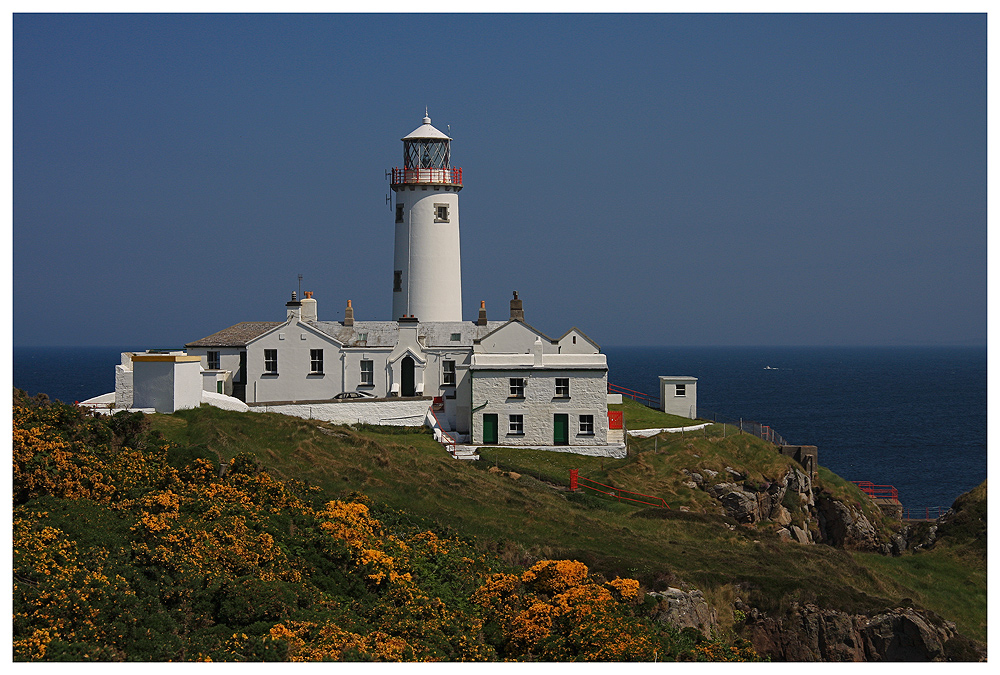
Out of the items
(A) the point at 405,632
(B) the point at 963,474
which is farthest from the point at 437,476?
(B) the point at 963,474

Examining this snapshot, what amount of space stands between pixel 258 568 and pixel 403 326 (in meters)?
30.1

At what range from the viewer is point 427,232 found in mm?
54344

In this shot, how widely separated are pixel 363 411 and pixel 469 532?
20190mm

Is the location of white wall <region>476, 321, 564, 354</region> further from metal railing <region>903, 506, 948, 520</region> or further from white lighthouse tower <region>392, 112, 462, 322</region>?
metal railing <region>903, 506, 948, 520</region>

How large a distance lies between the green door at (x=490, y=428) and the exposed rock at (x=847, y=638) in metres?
21.0

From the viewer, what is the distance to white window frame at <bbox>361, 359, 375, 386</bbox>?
46.9m

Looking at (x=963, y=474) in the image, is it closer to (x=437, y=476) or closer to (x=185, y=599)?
(x=437, y=476)

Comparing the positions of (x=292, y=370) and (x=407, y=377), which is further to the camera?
Answer: (x=407, y=377)

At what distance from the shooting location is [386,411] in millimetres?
44375

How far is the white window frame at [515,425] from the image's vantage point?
41938 mm

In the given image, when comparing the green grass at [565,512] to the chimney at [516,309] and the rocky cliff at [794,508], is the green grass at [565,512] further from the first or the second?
the chimney at [516,309]

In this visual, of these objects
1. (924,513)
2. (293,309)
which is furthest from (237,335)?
(924,513)

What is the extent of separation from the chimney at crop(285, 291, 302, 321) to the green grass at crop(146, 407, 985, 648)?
10070 millimetres

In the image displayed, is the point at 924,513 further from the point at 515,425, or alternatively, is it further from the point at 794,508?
the point at 515,425
